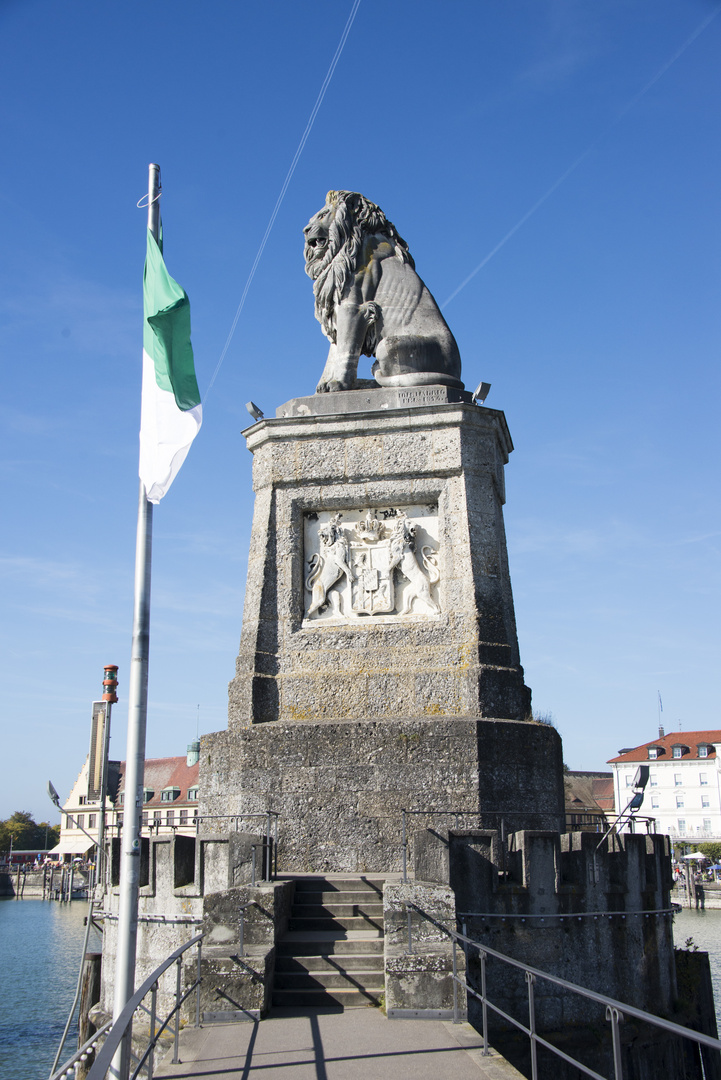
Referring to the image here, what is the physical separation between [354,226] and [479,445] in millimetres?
4113

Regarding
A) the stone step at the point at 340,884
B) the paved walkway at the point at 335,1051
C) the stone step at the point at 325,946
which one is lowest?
the paved walkway at the point at 335,1051

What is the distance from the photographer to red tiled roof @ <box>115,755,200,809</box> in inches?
2785

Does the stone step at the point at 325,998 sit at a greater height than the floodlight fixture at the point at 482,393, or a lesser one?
lesser

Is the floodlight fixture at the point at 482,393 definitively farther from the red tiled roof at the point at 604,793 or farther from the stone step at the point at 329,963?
the red tiled roof at the point at 604,793

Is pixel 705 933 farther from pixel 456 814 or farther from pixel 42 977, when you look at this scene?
pixel 456 814

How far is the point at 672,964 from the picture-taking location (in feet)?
34.3

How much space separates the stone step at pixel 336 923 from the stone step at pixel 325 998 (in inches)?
43.7

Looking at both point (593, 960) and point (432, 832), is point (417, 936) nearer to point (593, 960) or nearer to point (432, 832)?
point (432, 832)

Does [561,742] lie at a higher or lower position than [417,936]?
higher

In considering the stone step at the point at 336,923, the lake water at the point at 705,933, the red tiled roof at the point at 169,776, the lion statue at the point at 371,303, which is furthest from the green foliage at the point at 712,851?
the stone step at the point at 336,923

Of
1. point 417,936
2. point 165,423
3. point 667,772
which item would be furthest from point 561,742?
point 667,772

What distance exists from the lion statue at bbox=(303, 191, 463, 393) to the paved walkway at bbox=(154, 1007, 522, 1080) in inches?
322

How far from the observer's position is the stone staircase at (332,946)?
7648 mm

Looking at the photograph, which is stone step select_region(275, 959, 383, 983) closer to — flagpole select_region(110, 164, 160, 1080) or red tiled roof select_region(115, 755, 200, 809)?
flagpole select_region(110, 164, 160, 1080)
